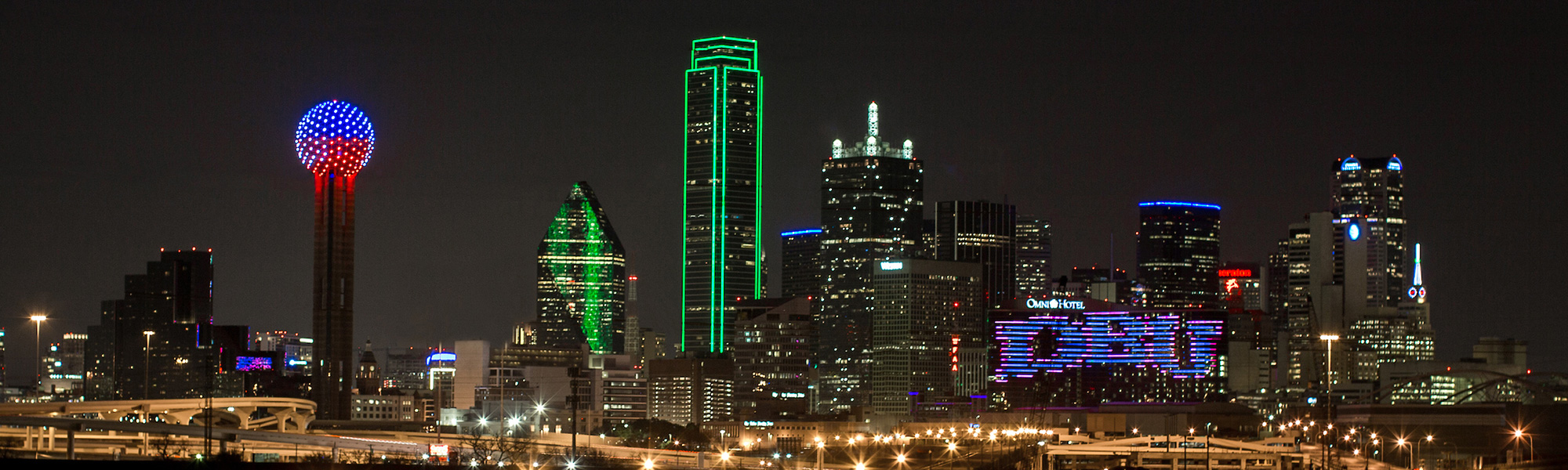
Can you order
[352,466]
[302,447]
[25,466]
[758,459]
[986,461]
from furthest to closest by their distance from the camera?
[758,459] → [986,461] → [302,447] → [352,466] → [25,466]

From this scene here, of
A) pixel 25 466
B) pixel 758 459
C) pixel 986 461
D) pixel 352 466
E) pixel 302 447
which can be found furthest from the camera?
pixel 758 459

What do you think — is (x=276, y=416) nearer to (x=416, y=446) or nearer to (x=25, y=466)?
(x=416, y=446)

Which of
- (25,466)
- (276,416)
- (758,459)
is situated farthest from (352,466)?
(758,459)

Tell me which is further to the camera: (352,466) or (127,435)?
(127,435)

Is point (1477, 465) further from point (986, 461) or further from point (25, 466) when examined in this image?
point (25, 466)

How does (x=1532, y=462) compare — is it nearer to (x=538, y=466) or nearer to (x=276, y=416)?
(x=538, y=466)

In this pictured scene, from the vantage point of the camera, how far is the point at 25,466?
83625 mm

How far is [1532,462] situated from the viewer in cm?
19400

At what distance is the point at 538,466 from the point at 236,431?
2372cm

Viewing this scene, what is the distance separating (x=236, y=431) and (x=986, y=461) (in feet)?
229

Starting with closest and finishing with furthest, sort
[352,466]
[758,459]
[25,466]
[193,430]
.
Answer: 1. [25,466]
2. [352,466]
3. [193,430]
4. [758,459]

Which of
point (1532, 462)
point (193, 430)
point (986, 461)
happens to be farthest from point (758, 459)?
point (1532, 462)

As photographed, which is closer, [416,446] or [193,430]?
[193,430]

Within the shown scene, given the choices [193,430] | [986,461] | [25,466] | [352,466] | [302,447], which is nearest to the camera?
[25,466]
